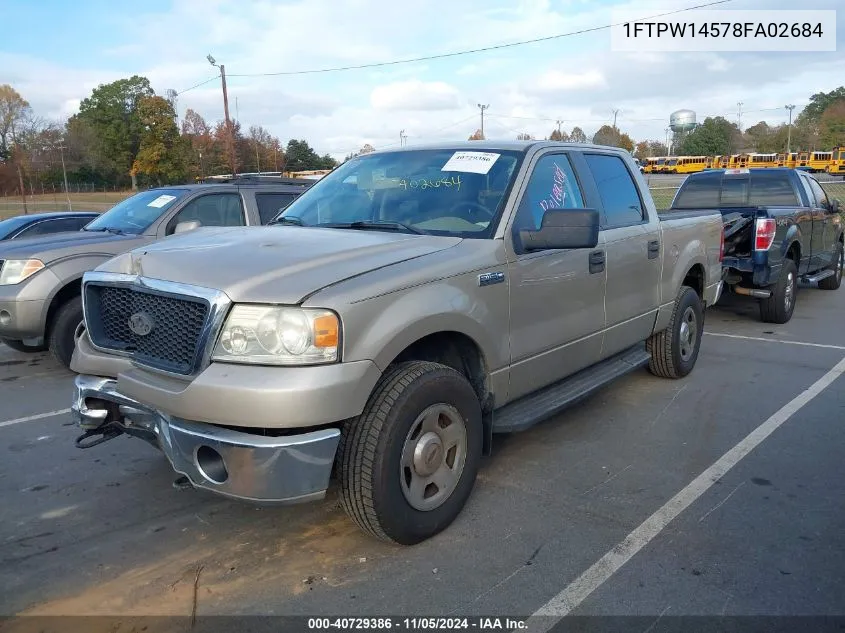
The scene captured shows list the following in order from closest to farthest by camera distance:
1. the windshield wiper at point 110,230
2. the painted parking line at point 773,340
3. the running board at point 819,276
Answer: the windshield wiper at point 110,230
the painted parking line at point 773,340
the running board at point 819,276

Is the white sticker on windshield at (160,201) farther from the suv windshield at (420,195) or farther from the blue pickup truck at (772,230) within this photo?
the blue pickup truck at (772,230)

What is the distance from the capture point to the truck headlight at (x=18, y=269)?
246 inches

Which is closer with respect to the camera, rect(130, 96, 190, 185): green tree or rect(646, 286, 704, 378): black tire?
rect(646, 286, 704, 378): black tire

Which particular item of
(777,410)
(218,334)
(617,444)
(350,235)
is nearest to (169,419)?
(218,334)

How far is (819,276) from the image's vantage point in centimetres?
1002

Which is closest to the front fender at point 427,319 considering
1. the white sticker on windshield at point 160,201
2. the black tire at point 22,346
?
the white sticker on windshield at point 160,201

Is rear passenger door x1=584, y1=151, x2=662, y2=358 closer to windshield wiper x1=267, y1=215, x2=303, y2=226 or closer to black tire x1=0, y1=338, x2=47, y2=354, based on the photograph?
windshield wiper x1=267, y1=215, x2=303, y2=226

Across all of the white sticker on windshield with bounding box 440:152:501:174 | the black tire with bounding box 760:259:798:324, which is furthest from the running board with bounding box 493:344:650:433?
the black tire with bounding box 760:259:798:324

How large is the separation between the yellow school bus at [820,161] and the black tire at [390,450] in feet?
210

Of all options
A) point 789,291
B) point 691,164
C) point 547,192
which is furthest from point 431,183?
point 691,164

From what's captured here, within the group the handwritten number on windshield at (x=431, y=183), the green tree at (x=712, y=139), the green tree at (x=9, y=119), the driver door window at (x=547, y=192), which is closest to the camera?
the driver door window at (x=547, y=192)

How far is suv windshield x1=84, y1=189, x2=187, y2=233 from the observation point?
7.20 metres

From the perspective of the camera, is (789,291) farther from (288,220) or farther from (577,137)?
(577,137)

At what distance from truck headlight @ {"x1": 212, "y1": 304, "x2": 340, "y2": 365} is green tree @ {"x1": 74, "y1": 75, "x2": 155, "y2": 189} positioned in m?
70.5
